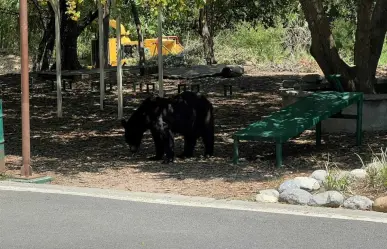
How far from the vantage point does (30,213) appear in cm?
857

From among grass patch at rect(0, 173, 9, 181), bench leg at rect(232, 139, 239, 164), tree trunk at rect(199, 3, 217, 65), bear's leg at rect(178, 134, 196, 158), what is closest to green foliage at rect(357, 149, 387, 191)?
bench leg at rect(232, 139, 239, 164)

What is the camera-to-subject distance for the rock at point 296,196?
29.0ft

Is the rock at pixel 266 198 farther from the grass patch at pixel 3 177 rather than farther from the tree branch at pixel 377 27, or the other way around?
the tree branch at pixel 377 27

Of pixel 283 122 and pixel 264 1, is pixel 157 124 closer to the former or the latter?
pixel 283 122

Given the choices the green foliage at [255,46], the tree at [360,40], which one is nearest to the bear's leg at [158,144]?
the tree at [360,40]

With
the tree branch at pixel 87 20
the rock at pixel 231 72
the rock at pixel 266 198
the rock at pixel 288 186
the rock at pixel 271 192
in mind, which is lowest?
the rock at pixel 266 198

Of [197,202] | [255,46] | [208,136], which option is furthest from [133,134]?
[255,46]

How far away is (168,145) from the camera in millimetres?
12328

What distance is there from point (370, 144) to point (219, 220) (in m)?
5.87

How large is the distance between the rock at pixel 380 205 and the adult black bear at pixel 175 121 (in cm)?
451

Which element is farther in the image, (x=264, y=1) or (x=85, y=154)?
(x=264, y=1)

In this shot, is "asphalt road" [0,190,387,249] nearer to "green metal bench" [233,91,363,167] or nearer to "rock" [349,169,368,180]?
"rock" [349,169,368,180]

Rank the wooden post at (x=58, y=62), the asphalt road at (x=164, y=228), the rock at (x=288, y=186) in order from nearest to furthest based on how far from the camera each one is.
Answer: the asphalt road at (x=164, y=228)
the rock at (x=288, y=186)
the wooden post at (x=58, y=62)

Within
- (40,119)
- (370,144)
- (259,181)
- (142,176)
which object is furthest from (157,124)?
(40,119)
